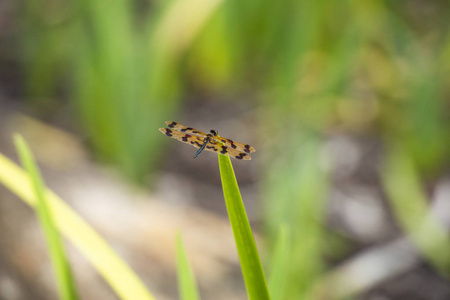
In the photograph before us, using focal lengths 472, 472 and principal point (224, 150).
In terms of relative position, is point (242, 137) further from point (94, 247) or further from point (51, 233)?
point (51, 233)

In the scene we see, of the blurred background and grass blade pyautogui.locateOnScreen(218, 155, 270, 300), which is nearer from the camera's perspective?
grass blade pyautogui.locateOnScreen(218, 155, 270, 300)

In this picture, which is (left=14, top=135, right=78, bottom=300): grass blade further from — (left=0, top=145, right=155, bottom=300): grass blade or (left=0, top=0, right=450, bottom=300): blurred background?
(left=0, top=0, right=450, bottom=300): blurred background

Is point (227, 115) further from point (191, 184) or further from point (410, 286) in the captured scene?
point (410, 286)

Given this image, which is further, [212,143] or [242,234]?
[212,143]

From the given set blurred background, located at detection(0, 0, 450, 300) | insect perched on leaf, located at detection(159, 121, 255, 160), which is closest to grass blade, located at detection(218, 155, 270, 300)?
insect perched on leaf, located at detection(159, 121, 255, 160)

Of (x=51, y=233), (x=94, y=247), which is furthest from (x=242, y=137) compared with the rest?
(x=51, y=233)
